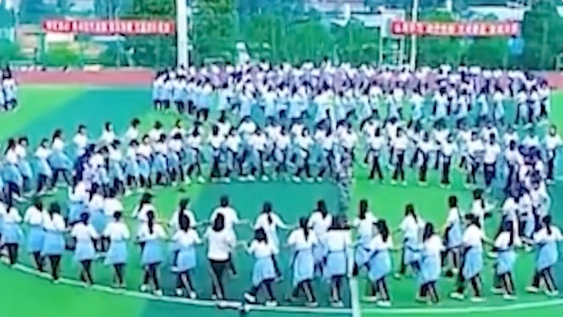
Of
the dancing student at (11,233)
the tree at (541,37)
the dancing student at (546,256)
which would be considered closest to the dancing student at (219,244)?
the dancing student at (11,233)

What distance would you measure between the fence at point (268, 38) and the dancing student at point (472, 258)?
19256mm

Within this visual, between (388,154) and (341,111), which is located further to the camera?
(341,111)

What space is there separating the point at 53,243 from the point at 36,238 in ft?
0.92

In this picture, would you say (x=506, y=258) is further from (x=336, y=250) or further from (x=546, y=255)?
(x=336, y=250)

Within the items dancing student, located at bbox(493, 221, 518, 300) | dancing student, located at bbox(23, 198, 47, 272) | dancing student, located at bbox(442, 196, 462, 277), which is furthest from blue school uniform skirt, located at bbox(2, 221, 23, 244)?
dancing student, located at bbox(493, 221, 518, 300)

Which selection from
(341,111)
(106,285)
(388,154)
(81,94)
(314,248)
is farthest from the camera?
(81,94)

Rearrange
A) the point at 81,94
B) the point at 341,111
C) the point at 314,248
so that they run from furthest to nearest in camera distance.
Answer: the point at 81,94, the point at 341,111, the point at 314,248

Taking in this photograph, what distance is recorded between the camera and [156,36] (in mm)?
30875

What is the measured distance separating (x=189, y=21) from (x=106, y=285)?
20.0 meters

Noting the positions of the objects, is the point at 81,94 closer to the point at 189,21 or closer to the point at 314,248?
the point at 189,21

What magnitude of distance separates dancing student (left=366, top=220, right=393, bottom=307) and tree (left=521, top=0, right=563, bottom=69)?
20.7 metres

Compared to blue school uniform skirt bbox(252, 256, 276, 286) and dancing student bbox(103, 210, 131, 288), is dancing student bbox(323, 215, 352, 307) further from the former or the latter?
dancing student bbox(103, 210, 131, 288)

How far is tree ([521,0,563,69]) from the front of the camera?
101ft

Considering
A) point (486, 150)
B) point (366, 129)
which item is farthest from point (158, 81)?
point (486, 150)
